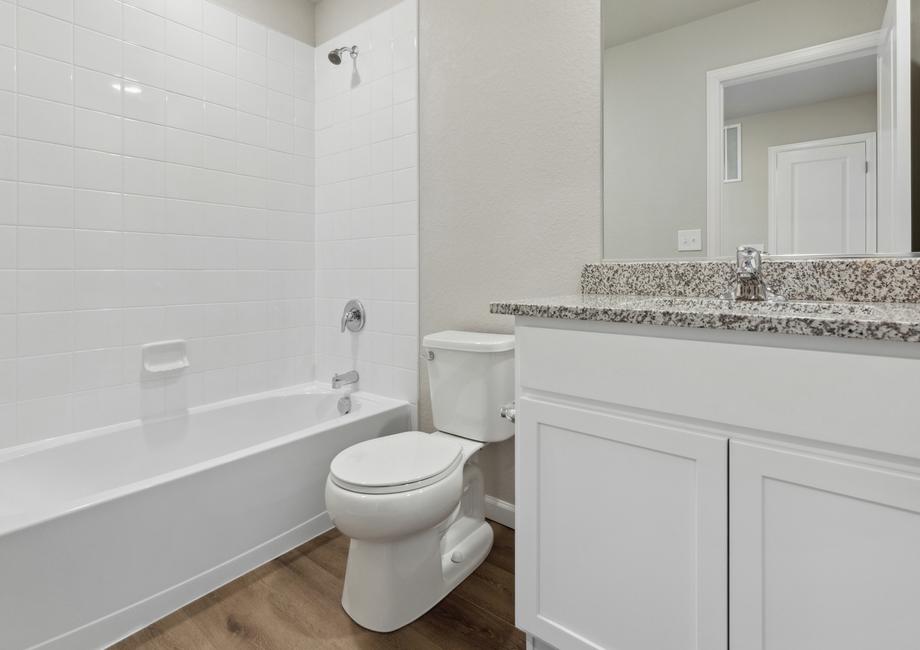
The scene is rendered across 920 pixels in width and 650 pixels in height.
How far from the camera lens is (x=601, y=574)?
103 cm

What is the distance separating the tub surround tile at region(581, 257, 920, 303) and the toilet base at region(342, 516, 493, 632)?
1.00 m

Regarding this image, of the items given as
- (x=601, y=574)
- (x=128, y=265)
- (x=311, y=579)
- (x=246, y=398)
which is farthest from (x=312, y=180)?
(x=601, y=574)

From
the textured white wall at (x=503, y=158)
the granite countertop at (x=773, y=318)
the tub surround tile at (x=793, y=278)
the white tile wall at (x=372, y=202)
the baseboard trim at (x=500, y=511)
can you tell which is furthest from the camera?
the white tile wall at (x=372, y=202)

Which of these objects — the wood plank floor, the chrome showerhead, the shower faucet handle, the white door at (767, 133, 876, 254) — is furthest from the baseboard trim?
the chrome showerhead

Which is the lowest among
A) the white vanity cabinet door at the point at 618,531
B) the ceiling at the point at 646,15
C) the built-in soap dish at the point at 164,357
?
the white vanity cabinet door at the point at 618,531

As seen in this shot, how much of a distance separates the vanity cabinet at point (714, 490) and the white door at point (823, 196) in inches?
24.3

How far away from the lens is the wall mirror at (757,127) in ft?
3.76

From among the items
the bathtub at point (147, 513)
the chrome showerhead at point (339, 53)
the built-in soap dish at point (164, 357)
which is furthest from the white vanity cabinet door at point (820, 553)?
the chrome showerhead at point (339, 53)

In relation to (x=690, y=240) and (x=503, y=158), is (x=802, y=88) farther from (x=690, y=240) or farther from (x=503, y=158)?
(x=503, y=158)

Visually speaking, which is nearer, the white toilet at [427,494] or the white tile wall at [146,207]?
the white toilet at [427,494]

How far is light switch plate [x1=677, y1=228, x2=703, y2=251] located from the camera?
1399 millimetres

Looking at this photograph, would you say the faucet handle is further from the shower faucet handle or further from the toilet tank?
the shower faucet handle

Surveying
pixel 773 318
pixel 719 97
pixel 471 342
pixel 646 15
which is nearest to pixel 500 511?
pixel 471 342

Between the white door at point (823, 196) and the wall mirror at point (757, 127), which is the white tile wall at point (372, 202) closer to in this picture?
the wall mirror at point (757, 127)
